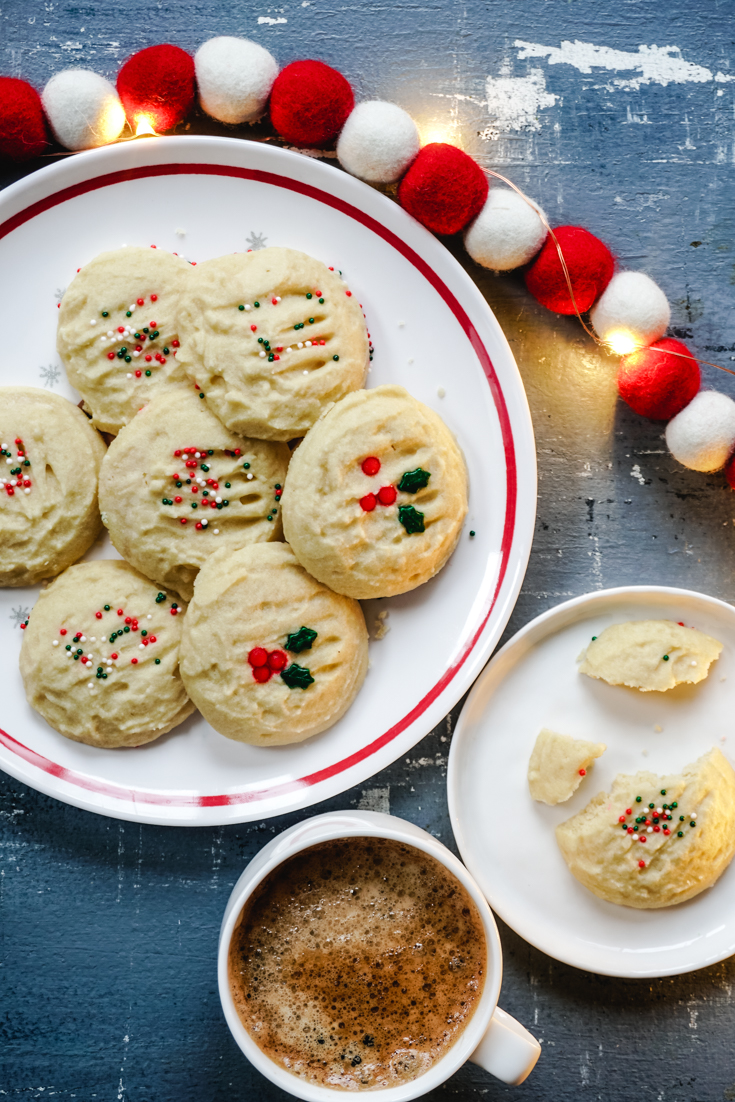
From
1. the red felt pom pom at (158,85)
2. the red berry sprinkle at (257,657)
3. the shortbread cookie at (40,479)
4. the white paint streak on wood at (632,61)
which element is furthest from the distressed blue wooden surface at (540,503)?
the shortbread cookie at (40,479)

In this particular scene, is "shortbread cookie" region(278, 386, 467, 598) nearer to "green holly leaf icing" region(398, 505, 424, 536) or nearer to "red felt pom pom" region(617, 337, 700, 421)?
"green holly leaf icing" region(398, 505, 424, 536)

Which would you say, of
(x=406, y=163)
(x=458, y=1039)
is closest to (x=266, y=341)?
(x=406, y=163)

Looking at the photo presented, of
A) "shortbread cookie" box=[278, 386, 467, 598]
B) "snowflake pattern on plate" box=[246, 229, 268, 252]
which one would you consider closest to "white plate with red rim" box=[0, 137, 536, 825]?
"snowflake pattern on plate" box=[246, 229, 268, 252]

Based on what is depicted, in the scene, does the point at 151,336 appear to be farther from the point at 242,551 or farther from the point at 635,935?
the point at 635,935

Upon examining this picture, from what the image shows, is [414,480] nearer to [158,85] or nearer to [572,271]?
[572,271]

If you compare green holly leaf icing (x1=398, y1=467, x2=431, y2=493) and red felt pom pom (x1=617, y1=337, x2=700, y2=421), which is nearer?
green holly leaf icing (x1=398, y1=467, x2=431, y2=493)

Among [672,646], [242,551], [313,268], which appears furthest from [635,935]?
[313,268]
